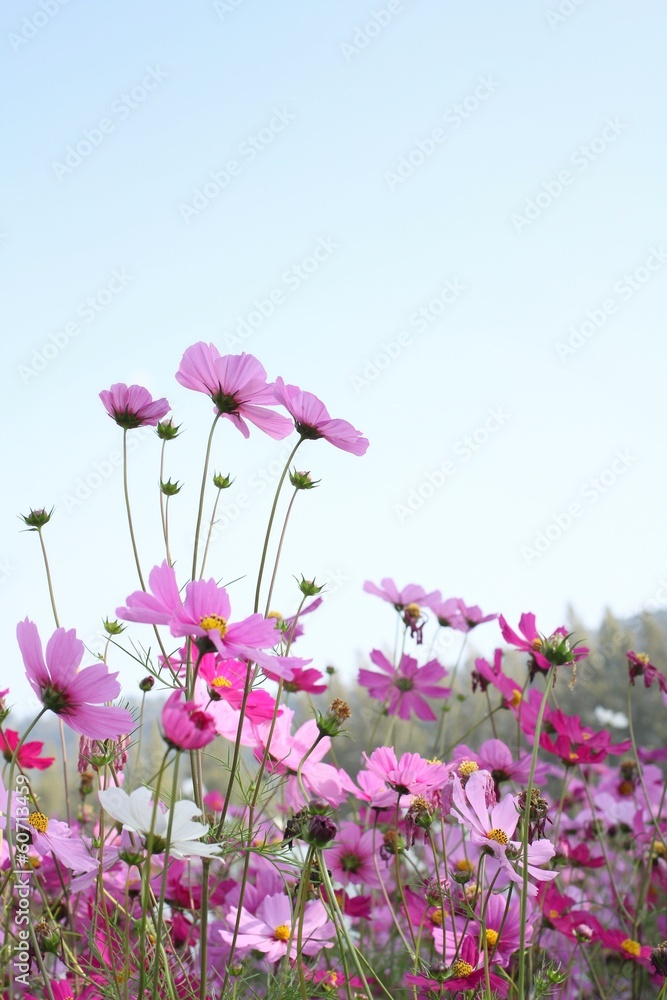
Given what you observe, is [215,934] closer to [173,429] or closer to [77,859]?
[77,859]

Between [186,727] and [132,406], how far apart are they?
47 centimetres

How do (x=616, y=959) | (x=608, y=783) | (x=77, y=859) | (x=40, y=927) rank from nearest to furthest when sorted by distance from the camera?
1. (x=77, y=859)
2. (x=40, y=927)
3. (x=616, y=959)
4. (x=608, y=783)

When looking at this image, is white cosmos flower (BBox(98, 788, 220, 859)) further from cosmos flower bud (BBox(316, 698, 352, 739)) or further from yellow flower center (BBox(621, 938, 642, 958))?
yellow flower center (BBox(621, 938, 642, 958))

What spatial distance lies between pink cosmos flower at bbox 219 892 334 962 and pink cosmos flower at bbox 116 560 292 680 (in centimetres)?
45

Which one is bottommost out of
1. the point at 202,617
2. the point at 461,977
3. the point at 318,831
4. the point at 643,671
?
the point at 461,977

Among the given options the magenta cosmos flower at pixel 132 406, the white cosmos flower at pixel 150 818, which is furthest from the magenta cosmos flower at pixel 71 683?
the magenta cosmos flower at pixel 132 406

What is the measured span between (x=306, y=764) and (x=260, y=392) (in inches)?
19.3

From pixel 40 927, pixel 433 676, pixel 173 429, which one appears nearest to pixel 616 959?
pixel 433 676

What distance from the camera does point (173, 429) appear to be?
1.04 m

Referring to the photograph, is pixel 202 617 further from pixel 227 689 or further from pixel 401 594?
pixel 401 594

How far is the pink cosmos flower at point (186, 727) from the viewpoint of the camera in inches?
20.7

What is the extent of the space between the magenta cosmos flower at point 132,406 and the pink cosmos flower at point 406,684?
712 mm

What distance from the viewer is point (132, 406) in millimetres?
906

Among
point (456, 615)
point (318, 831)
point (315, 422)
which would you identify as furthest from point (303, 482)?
point (456, 615)
